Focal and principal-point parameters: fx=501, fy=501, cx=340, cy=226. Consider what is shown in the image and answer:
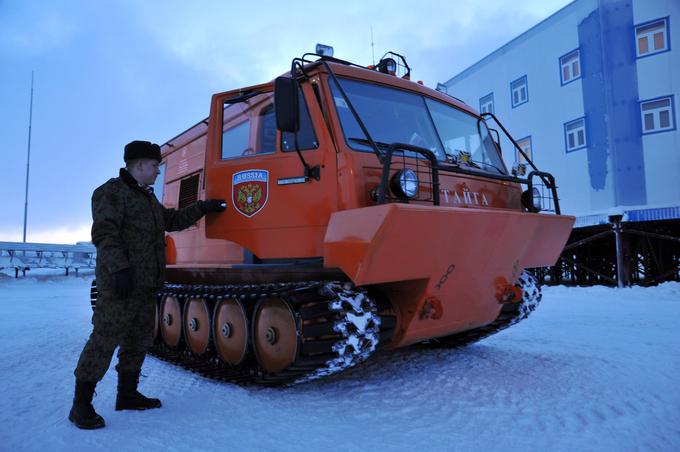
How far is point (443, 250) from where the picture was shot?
383cm

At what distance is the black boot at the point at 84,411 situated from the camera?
3.31 meters

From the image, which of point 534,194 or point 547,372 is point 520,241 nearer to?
point 534,194

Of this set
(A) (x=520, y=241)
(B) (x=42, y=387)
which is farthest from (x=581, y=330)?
(B) (x=42, y=387)

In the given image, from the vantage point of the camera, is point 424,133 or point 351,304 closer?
point 351,304

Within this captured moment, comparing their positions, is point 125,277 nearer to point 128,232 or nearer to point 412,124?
point 128,232

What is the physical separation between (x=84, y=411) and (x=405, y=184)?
2.70 m

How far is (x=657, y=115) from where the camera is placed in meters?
14.5

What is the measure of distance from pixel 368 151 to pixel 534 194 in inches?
76.9

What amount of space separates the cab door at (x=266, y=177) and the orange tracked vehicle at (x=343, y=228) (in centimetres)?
1

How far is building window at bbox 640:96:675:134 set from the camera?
14.2 metres

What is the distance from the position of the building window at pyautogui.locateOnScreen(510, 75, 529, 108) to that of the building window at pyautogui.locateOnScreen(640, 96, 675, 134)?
4.40m

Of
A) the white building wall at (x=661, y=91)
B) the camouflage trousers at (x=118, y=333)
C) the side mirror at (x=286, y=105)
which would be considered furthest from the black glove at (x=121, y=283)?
the white building wall at (x=661, y=91)

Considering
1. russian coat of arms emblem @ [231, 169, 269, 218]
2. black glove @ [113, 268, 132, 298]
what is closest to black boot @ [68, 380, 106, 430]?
black glove @ [113, 268, 132, 298]

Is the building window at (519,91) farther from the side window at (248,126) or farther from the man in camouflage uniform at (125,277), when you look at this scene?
the man in camouflage uniform at (125,277)
